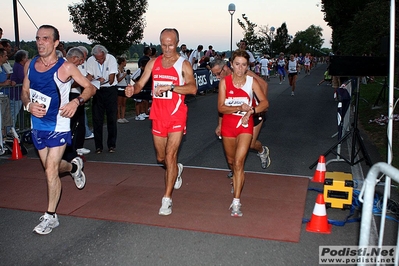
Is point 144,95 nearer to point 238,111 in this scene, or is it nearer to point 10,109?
point 10,109

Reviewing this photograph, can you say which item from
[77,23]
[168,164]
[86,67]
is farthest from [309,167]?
[77,23]

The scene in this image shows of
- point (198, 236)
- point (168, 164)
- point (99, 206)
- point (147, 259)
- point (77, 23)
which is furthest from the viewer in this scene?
point (77, 23)

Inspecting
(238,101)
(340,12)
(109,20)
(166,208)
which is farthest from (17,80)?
(340,12)

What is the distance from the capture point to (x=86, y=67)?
891 cm

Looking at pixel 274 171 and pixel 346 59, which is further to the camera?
pixel 274 171

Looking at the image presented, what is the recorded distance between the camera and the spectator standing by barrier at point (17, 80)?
9.34 m

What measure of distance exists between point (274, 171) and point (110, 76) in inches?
150

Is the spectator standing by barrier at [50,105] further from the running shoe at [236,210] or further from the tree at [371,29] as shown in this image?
the tree at [371,29]

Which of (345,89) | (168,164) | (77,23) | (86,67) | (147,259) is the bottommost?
(147,259)

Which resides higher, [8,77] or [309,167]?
[8,77]

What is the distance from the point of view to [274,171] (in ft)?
24.6

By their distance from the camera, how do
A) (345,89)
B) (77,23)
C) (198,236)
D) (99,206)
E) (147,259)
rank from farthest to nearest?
1. (77,23)
2. (345,89)
3. (99,206)
4. (198,236)
5. (147,259)

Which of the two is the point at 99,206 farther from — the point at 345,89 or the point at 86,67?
the point at 345,89

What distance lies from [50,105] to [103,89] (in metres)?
3.99
